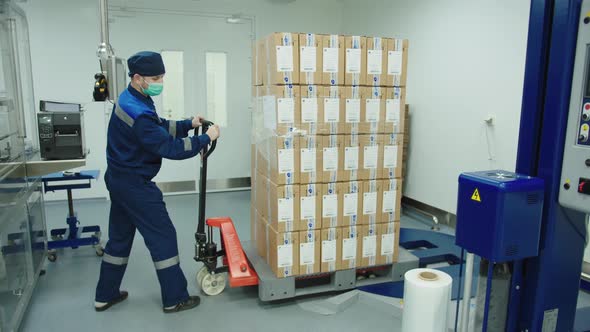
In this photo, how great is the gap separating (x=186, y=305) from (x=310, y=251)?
3.31 ft

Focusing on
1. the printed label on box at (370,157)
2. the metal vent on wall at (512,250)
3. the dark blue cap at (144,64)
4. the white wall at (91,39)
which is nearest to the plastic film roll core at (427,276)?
the metal vent on wall at (512,250)

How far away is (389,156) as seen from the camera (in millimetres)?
3244

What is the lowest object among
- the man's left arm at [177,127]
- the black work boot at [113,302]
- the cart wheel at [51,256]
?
the black work boot at [113,302]

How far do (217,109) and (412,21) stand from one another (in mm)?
3192

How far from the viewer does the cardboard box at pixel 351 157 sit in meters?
3.12

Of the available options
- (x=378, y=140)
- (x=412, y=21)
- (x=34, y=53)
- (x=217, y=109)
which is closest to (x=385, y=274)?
(x=378, y=140)

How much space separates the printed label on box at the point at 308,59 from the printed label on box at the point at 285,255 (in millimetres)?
1297

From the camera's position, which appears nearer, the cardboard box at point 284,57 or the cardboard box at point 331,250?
the cardboard box at point 284,57

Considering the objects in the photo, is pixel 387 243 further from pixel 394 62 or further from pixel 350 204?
pixel 394 62

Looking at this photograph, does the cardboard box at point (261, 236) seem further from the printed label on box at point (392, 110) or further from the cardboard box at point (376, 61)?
the cardboard box at point (376, 61)

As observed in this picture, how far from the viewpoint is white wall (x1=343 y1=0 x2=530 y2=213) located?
4.01 m

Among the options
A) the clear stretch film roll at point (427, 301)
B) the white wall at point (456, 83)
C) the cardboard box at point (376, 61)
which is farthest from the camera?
the white wall at point (456, 83)

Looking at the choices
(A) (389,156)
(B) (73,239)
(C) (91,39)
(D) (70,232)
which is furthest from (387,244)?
(C) (91,39)

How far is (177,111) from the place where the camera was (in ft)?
20.8
